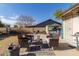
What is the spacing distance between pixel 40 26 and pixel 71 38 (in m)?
0.88

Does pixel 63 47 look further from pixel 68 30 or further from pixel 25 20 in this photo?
pixel 25 20

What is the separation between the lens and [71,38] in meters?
9.09

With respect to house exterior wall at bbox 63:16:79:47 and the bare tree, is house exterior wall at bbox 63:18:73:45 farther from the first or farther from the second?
the bare tree

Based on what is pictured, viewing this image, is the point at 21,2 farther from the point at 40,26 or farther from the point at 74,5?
the point at 74,5

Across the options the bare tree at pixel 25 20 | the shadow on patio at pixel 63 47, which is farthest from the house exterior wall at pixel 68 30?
the bare tree at pixel 25 20

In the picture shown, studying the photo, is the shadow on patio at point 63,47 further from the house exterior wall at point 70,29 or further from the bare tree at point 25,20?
the bare tree at point 25,20

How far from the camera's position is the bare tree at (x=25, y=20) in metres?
8.97

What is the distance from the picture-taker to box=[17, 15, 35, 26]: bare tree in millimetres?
8969

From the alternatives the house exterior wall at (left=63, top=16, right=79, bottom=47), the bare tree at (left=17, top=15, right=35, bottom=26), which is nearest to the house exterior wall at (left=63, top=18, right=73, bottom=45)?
the house exterior wall at (left=63, top=16, right=79, bottom=47)

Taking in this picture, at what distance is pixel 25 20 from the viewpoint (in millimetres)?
8984

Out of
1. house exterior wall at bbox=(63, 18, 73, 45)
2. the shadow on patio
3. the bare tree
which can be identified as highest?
the bare tree

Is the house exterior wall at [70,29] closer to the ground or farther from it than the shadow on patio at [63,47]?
farther from it

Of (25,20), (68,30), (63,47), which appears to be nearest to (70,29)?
(68,30)

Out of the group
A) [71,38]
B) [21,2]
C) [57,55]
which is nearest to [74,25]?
[71,38]
